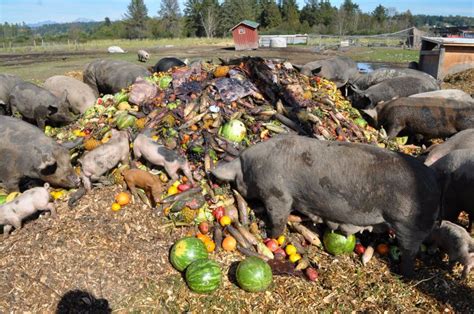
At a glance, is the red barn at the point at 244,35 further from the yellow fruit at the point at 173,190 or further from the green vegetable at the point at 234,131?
the yellow fruit at the point at 173,190

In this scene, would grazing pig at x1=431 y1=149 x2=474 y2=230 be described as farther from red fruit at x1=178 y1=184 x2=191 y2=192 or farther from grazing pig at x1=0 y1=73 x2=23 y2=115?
grazing pig at x1=0 y1=73 x2=23 y2=115

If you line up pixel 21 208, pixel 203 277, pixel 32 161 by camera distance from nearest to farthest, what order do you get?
1. pixel 203 277
2. pixel 21 208
3. pixel 32 161

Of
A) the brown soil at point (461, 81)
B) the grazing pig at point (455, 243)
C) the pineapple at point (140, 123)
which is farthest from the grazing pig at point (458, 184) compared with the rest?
the brown soil at point (461, 81)

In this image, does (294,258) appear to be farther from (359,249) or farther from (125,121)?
(125,121)

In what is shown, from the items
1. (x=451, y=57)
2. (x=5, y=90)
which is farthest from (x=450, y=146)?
(x=5, y=90)

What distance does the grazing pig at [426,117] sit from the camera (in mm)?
10172

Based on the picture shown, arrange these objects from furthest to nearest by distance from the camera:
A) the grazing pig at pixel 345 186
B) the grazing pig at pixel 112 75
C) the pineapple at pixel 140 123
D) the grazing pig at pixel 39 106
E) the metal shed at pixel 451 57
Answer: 1. the metal shed at pixel 451 57
2. the grazing pig at pixel 112 75
3. the grazing pig at pixel 39 106
4. the pineapple at pixel 140 123
5. the grazing pig at pixel 345 186

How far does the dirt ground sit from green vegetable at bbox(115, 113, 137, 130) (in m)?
2.71

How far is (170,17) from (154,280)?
9123 centimetres

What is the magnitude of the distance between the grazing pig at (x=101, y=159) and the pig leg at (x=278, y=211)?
3164mm

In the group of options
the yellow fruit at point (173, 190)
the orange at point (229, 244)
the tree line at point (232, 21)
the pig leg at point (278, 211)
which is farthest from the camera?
the tree line at point (232, 21)

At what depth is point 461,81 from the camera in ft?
56.7

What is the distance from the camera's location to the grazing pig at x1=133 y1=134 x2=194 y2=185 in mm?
7098

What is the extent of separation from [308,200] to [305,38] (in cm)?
5071
